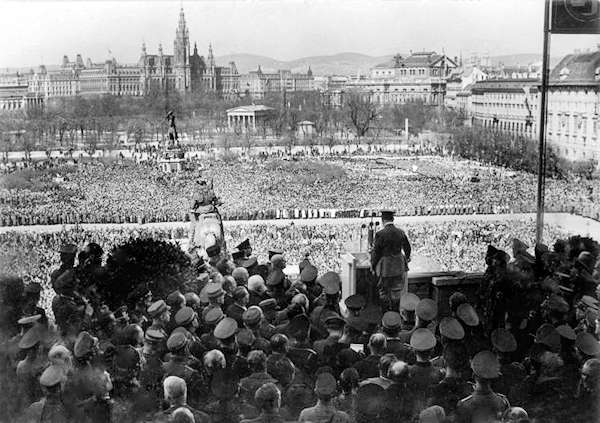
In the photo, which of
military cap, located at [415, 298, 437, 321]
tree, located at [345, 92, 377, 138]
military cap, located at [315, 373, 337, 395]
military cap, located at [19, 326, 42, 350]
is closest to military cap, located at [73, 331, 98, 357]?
military cap, located at [19, 326, 42, 350]

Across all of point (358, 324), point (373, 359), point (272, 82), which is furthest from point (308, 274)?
point (272, 82)

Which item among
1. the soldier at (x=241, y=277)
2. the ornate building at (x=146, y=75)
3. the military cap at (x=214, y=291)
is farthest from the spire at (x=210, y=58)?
the military cap at (x=214, y=291)

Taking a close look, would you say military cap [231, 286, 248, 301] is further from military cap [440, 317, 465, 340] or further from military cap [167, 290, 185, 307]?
military cap [440, 317, 465, 340]

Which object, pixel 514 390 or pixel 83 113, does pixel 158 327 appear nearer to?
pixel 514 390

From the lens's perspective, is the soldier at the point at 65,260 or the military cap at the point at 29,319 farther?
the soldier at the point at 65,260

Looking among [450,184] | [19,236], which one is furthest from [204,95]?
[450,184]

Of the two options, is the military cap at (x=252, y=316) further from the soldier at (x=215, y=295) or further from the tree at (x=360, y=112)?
the tree at (x=360, y=112)
